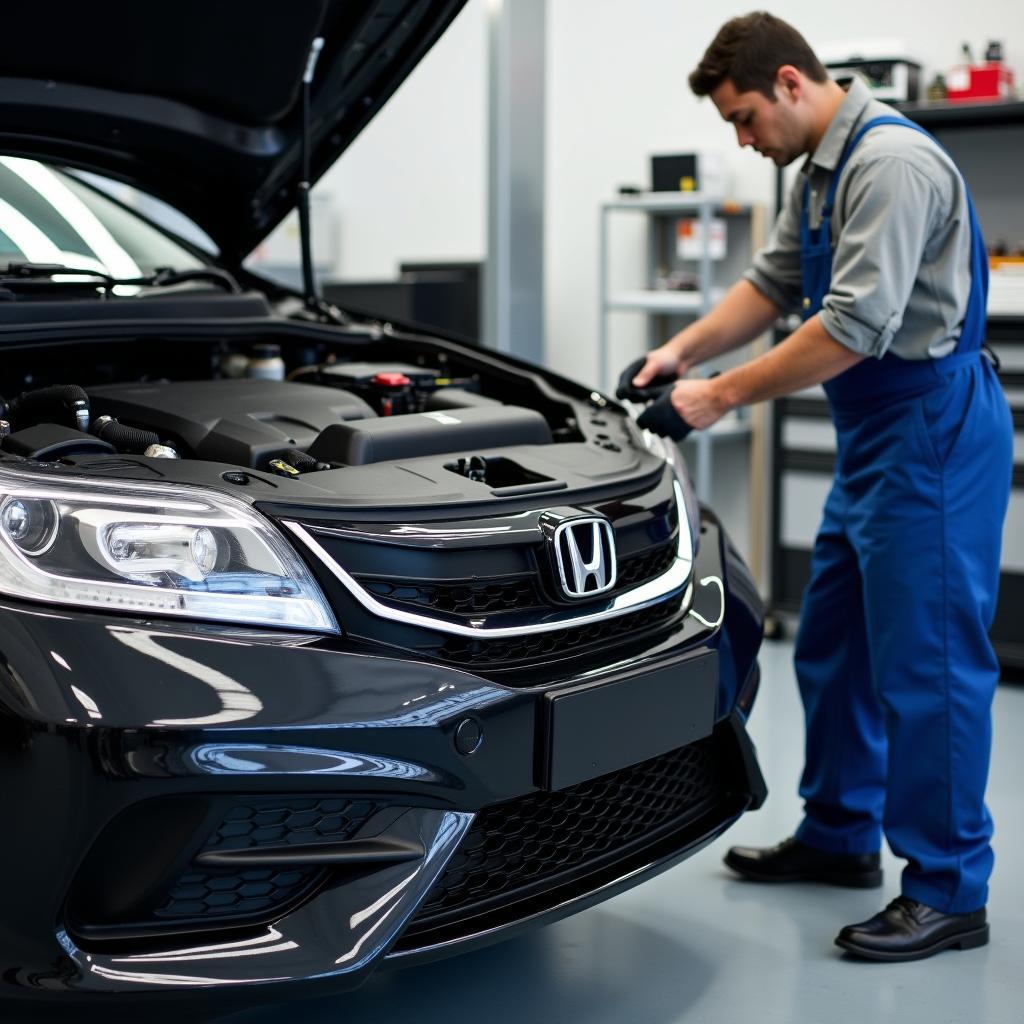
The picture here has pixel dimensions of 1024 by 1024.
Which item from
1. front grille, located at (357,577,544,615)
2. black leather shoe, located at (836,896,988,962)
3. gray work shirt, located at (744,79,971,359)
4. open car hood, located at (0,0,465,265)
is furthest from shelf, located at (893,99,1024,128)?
front grille, located at (357,577,544,615)

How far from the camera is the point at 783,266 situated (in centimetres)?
216

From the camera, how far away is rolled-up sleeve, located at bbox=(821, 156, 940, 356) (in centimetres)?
173

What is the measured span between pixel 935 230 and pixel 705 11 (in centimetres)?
305

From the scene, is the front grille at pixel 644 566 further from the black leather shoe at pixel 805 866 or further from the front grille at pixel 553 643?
the black leather shoe at pixel 805 866

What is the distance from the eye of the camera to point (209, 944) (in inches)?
47.2

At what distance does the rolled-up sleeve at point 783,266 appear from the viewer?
83.4 inches

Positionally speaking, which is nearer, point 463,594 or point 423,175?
point 463,594

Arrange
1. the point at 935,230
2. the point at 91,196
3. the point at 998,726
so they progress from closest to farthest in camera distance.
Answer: the point at 935,230 → the point at 91,196 → the point at 998,726

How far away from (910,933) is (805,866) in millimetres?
293

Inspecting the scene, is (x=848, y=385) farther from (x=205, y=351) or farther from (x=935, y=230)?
(x=205, y=351)

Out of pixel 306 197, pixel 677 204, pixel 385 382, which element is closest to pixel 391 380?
pixel 385 382

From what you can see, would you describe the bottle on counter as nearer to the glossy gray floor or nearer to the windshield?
the windshield

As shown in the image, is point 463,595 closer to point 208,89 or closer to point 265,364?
point 265,364

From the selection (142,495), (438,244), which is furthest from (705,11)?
(142,495)
